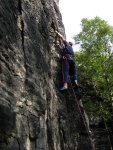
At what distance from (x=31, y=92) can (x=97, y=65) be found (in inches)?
647

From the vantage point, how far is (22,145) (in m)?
6.01

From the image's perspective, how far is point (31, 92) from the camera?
716 cm

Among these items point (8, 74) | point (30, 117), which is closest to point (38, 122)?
point (30, 117)

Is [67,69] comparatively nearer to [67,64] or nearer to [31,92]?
[67,64]

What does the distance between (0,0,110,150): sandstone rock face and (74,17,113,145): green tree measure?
12.6m

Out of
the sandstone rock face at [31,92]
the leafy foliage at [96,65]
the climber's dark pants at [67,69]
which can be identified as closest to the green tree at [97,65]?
the leafy foliage at [96,65]

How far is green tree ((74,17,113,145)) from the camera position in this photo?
2291cm

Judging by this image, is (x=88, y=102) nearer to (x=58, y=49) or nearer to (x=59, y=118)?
(x=58, y=49)

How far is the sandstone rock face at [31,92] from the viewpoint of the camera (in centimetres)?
593

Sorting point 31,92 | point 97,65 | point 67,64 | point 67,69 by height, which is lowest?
point 31,92

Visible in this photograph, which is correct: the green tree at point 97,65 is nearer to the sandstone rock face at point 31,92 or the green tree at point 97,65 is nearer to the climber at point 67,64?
the climber at point 67,64

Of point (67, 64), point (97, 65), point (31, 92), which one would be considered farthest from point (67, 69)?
point (97, 65)

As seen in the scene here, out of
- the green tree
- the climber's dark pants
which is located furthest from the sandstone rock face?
the green tree

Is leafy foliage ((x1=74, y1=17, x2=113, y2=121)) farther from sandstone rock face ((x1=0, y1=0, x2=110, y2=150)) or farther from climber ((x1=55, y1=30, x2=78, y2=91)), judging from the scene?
sandstone rock face ((x1=0, y1=0, x2=110, y2=150))
